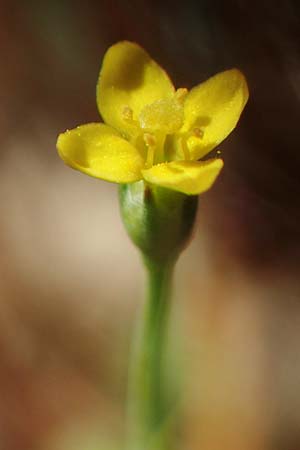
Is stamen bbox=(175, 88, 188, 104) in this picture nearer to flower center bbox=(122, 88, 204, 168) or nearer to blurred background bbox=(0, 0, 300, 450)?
flower center bbox=(122, 88, 204, 168)

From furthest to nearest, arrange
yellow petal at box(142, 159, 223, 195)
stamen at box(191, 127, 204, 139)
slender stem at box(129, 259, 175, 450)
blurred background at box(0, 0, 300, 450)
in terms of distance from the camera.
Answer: blurred background at box(0, 0, 300, 450) → slender stem at box(129, 259, 175, 450) → stamen at box(191, 127, 204, 139) → yellow petal at box(142, 159, 223, 195)

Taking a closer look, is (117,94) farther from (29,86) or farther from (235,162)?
(29,86)

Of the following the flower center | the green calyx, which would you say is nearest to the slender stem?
the green calyx

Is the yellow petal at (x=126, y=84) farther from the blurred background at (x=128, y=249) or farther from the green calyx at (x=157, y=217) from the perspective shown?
the blurred background at (x=128, y=249)

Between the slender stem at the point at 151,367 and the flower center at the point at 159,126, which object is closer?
the flower center at the point at 159,126

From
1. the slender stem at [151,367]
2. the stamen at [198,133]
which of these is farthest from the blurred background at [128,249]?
the stamen at [198,133]

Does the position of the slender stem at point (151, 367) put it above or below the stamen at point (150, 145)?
below

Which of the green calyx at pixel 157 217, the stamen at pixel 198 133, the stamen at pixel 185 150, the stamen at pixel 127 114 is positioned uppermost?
the stamen at pixel 127 114
